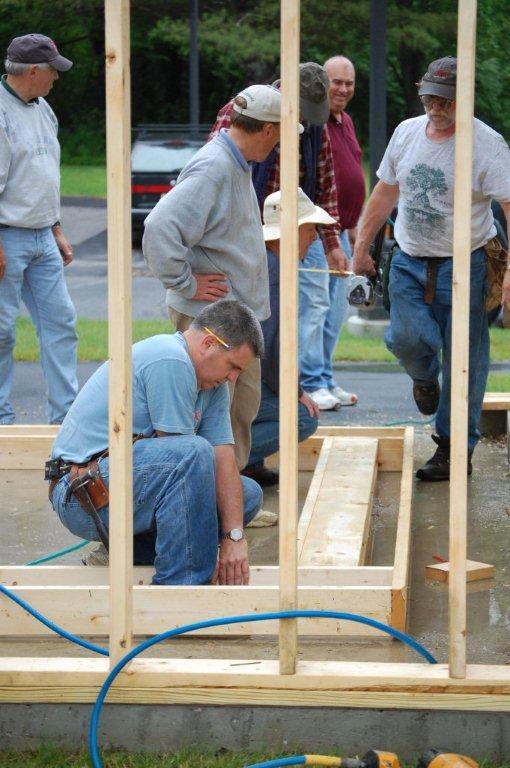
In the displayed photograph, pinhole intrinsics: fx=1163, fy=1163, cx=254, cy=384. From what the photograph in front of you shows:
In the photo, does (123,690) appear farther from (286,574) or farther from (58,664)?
(286,574)

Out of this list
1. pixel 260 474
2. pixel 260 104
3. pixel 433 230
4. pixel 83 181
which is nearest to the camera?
pixel 260 104

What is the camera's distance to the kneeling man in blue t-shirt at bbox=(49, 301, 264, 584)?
3.74 metres

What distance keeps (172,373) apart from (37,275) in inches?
108

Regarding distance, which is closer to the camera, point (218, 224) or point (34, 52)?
point (218, 224)

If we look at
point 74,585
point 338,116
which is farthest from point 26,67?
point 74,585

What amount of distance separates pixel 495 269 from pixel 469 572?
5.75 ft

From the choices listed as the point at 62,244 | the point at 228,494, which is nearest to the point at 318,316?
the point at 62,244

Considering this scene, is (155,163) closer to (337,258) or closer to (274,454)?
(337,258)

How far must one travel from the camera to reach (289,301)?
291 centimetres

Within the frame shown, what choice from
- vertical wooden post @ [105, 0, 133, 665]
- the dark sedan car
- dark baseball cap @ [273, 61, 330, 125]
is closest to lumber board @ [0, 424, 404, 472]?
dark baseball cap @ [273, 61, 330, 125]

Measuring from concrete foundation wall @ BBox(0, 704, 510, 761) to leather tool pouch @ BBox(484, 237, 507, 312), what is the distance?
2.75 metres

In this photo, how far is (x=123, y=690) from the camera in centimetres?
308

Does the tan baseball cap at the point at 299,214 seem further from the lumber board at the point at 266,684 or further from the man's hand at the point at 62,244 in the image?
the lumber board at the point at 266,684

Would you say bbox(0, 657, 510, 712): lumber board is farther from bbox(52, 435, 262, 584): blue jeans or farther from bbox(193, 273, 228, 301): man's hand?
bbox(193, 273, 228, 301): man's hand
